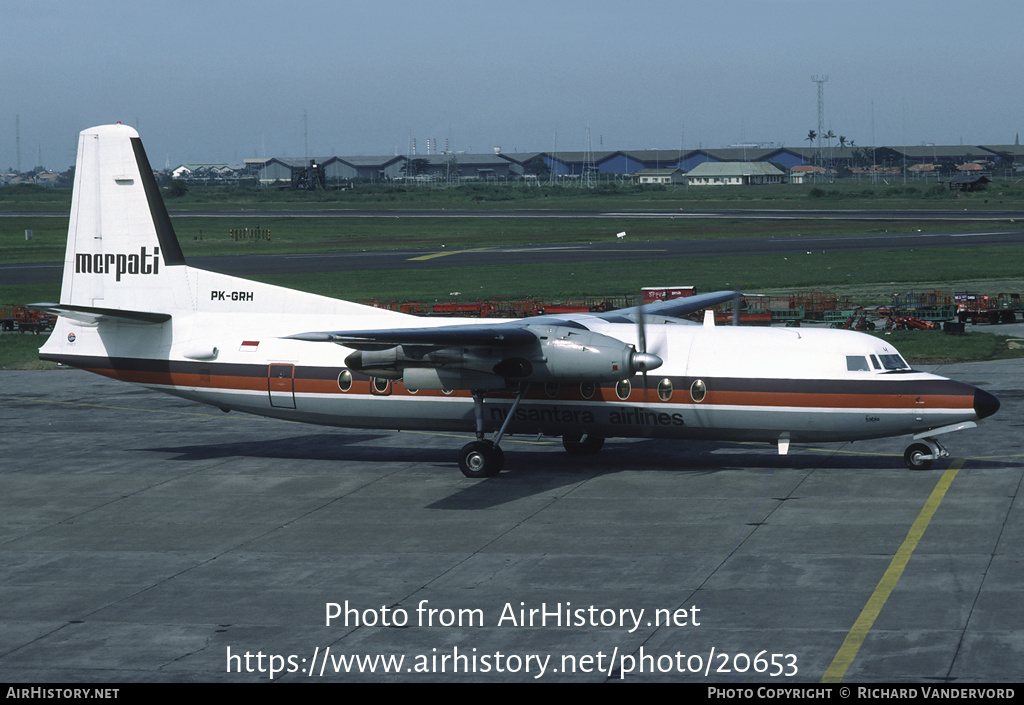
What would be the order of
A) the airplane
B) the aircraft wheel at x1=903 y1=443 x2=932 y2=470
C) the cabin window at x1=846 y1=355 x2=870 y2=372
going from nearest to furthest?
the airplane < the cabin window at x1=846 y1=355 x2=870 y2=372 < the aircraft wheel at x1=903 y1=443 x2=932 y2=470

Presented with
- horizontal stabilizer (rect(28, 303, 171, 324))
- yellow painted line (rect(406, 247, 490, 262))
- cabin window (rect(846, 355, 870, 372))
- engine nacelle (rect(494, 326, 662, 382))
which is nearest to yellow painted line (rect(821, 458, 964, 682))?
cabin window (rect(846, 355, 870, 372))

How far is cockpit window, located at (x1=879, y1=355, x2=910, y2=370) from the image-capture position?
26531mm

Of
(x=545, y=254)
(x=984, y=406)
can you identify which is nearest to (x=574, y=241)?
(x=545, y=254)

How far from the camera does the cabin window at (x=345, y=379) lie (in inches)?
1126

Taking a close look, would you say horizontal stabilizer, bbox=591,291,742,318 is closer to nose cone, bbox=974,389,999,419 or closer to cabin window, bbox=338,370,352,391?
cabin window, bbox=338,370,352,391

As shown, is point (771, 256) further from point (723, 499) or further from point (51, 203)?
point (51, 203)

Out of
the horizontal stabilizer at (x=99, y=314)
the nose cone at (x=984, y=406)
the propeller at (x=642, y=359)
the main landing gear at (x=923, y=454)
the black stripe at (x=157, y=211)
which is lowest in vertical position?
the main landing gear at (x=923, y=454)

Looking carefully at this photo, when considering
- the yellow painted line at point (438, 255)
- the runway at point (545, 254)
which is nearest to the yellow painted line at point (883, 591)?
the runway at point (545, 254)

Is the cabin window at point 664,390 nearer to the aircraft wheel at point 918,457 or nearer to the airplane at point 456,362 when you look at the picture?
the airplane at point 456,362

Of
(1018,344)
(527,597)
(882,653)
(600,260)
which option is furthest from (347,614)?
(600,260)

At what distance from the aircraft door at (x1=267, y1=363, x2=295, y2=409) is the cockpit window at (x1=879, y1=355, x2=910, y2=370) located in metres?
14.3

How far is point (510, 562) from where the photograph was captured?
814 inches

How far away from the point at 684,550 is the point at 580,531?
7.86 feet

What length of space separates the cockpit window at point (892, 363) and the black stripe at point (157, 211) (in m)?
18.2
